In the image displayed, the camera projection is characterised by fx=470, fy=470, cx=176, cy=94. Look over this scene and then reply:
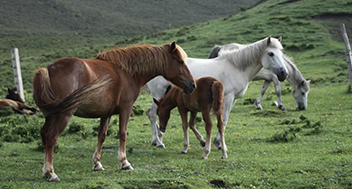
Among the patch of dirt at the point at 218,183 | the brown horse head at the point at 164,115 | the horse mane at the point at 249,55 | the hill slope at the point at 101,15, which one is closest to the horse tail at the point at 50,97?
the patch of dirt at the point at 218,183

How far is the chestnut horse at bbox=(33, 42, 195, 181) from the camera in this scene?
21.5 ft

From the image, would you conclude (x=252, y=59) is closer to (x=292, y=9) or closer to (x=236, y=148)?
(x=236, y=148)

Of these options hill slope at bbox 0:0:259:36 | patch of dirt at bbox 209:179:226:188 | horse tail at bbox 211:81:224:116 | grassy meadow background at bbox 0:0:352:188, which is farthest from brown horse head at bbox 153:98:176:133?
hill slope at bbox 0:0:259:36

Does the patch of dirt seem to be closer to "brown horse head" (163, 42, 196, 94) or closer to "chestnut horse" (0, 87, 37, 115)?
"brown horse head" (163, 42, 196, 94)

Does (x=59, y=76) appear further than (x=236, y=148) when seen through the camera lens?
No

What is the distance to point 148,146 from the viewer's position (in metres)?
10.4

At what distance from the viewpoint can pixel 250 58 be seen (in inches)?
411

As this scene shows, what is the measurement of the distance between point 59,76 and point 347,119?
898 centimetres

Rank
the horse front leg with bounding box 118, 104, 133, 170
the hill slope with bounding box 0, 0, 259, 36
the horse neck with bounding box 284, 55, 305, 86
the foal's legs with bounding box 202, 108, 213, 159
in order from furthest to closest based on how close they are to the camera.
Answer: the hill slope with bounding box 0, 0, 259, 36
the horse neck with bounding box 284, 55, 305, 86
the foal's legs with bounding box 202, 108, 213, 159
the horse front leg with bounding box 118, 104, 133, 170

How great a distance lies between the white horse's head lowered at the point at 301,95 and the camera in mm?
16323

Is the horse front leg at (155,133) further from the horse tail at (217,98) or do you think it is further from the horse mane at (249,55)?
the horse mane at (249,55)

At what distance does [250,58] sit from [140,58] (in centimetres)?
342

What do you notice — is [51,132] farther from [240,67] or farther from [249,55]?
[249,55]

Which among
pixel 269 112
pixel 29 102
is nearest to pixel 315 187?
pixel 269 112
